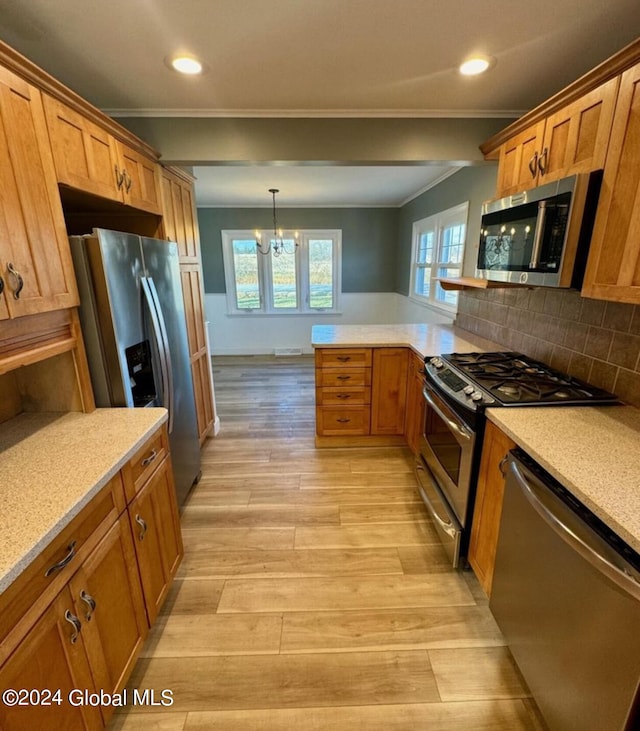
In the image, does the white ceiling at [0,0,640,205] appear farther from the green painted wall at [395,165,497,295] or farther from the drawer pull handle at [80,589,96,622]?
the drawer pull handle at [80,589,96,622]

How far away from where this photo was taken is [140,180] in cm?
205

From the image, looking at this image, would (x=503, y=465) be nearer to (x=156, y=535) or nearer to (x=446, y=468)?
(x=446, y=468)

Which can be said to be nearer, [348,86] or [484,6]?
Result: [484,6]

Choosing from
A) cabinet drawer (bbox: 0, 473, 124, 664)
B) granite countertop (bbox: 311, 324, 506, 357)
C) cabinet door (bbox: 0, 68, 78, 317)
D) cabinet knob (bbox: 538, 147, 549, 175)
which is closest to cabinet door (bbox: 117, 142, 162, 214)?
cabinet door (bbox: 0, 68, 78, 317)

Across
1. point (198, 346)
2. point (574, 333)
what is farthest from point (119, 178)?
point (574, 333)

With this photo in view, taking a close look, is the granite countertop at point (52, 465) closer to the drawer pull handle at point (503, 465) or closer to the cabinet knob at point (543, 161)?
the drawer pull handle at point (503, 465)

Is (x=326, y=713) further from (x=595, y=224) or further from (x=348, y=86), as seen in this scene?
(x=348, y=86)

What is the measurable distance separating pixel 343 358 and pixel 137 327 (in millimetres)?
1543

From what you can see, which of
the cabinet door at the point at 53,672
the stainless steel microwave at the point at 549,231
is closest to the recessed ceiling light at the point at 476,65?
the stainless steel microwave at the point at 549,231

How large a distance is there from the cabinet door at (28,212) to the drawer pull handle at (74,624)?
93 cm

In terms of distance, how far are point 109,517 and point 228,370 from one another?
434 centimetres

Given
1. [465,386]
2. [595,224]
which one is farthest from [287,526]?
[595,224]

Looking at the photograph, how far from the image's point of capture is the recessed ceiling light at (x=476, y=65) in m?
1.67

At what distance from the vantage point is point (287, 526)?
84.7 inches
